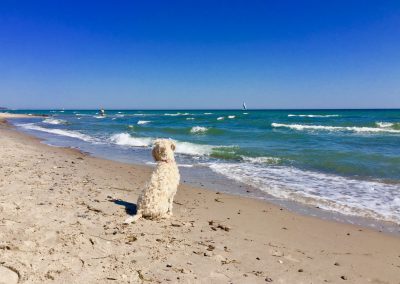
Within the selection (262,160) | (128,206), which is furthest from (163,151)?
(262,160)

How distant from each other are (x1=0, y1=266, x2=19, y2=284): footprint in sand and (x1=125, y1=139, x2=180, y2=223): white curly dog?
5.87 feet

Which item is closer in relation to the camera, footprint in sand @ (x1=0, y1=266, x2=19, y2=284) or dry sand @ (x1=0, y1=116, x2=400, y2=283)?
footprint in sand @ (x1=0, y1=266, x2=19, y2=284)

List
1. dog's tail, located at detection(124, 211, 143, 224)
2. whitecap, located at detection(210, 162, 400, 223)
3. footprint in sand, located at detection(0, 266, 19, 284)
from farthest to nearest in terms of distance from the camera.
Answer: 1. whitecap, located at detection(210, 162, 400, 223)
2. dog's tail, located at detection(124, 211, 143, 224)
3. footprint in sand, located at detection(0, 266, 19, 284)

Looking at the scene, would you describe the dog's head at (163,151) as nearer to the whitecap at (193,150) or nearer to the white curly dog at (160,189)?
the white curly dog at (160,189)

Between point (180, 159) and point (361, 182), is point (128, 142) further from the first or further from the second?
point (361, 182)

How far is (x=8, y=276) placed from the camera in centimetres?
314

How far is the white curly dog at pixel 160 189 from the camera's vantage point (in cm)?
509

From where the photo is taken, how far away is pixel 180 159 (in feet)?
42.0

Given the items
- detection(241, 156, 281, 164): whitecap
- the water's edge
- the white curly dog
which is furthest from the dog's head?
detection(241, 156, 281, 164): whitecap

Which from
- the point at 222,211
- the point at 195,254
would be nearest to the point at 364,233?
the point at 222,211

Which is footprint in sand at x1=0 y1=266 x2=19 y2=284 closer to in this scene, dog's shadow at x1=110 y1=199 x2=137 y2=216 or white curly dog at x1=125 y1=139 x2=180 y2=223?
white curly dog at x1=125 y1=139 x2=180 y2=223

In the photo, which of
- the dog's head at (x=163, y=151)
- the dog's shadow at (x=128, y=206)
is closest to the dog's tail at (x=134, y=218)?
the dog's shadow at (x=128, y=206)

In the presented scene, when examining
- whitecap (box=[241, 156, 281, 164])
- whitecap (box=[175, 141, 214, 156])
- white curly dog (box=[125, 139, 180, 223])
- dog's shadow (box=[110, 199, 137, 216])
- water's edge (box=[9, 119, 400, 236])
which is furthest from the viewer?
whitecap (box=[175, 141, 214, 156])

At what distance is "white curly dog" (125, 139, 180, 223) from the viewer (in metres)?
5.09
